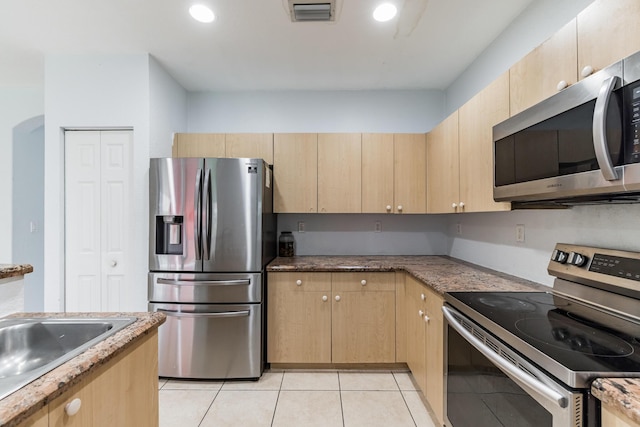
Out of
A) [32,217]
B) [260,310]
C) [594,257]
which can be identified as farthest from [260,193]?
[32,217]

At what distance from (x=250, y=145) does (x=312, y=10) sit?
4.25 ft

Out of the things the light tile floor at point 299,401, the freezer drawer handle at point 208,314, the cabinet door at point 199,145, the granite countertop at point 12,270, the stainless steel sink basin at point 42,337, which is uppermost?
the cabinet door at point 199,145

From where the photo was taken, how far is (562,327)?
111 cm

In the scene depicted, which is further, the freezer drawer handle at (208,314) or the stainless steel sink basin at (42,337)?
the freezer drawer handle at (208,314)

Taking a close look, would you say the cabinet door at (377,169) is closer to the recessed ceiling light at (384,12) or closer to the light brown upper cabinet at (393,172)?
the light brown upper cabinet at (393,172)

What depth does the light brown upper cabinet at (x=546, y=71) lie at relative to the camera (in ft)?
3.93

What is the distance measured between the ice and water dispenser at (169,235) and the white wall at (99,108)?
8.0 inches

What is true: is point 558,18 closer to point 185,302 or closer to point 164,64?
point 164,64

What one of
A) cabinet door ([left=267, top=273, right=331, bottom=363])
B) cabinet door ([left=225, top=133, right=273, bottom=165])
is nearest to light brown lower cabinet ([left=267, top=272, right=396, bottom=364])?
cabinet door ([left=267, top=273, right=331, bottom=363])

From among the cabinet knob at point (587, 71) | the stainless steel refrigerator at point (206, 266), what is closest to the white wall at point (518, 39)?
the cabinet knob at point (587, 71)

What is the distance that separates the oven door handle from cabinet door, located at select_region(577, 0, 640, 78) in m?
1.09

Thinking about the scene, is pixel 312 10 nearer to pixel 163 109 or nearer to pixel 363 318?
pixel 163 109

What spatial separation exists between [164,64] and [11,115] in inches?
78.1

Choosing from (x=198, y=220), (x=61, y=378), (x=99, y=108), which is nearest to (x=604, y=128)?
(x=61, y=378)
